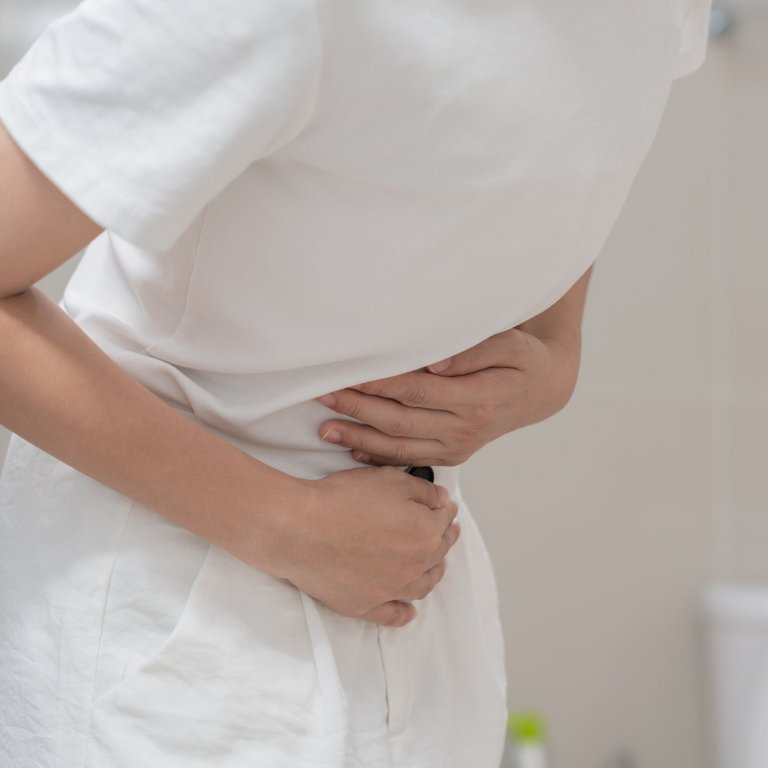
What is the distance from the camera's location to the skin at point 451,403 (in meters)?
0.55

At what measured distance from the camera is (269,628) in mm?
525

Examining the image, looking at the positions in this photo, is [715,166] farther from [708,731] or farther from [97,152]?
[97,152]

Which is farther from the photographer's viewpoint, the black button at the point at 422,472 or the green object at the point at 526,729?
the green object at the point at 526,729

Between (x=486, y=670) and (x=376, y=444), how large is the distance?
0.17 metres

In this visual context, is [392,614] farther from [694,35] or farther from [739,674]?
[739,674]

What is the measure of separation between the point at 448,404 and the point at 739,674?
0.99 metres

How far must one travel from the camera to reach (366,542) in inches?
21.2

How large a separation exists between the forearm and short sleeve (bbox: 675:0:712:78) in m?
0.35

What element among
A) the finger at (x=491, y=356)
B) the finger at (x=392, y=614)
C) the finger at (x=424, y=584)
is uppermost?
the finger at (x=491, y=356)

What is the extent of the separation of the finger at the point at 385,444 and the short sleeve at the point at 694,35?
26cm

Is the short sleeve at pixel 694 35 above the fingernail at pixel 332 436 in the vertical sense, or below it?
above

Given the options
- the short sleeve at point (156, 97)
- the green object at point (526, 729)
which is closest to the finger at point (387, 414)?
the short sleeve at point (156, 97)

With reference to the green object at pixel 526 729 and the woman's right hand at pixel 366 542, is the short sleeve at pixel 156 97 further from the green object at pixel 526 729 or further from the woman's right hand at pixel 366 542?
the green object at pixel 526 729

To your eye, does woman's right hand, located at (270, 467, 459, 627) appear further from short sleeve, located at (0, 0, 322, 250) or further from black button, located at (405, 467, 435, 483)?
short sleeve, located at (0, 0, 322, 250)
